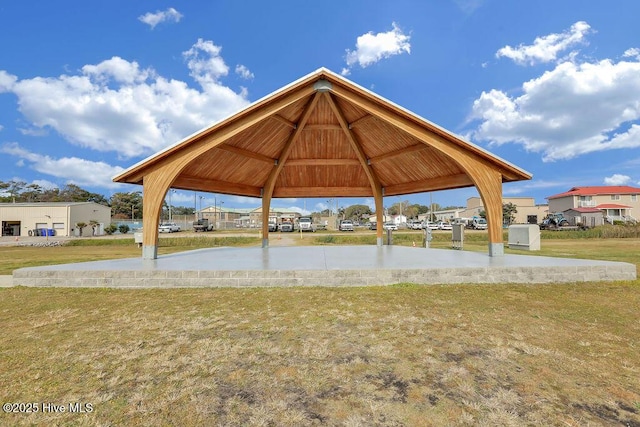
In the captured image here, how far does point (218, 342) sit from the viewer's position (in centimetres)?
411

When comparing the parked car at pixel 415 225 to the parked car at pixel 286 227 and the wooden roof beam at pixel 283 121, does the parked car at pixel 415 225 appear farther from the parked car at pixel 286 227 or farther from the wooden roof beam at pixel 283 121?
the wooden roof beam at pixel 283 121

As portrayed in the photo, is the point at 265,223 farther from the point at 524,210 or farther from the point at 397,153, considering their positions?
the point at 524,210

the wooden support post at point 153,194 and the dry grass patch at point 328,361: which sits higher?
the wooden support post at point 153,194

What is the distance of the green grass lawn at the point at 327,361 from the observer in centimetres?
257

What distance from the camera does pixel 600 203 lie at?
51.2m

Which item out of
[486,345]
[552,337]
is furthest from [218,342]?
[552,337]

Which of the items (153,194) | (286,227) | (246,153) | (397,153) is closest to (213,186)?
(246,153)

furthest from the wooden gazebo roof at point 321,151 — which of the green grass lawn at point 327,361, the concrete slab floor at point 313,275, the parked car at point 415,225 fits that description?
the parked car at point 415,225

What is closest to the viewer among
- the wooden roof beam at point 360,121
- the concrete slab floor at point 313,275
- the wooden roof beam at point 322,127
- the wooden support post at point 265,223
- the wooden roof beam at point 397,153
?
the concrete slab floor at point 313,275

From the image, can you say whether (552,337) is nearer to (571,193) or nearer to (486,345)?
(486,345)

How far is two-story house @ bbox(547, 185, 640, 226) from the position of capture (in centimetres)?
4738

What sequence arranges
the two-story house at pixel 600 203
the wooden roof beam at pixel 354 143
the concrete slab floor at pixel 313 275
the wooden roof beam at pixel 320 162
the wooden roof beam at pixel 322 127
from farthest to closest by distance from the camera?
the two-story house at pixel 600 203 → the wooden roof beam at pixel 320 162 → the wooden roof beam at pixel 322 127 → the wooden roof beam at pixel 354 143 → the concrete slab floor at pixel 313 275

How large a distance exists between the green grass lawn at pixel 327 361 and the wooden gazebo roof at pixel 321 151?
5179 millimetres

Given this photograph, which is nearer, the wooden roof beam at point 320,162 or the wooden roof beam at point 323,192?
the wooden roof beam at point 320,162
